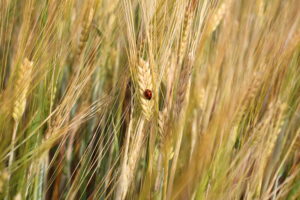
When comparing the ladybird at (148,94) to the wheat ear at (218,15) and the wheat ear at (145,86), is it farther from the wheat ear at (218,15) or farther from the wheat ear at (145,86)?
the wheat ear at (218,15)

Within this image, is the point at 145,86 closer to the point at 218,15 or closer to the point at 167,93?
the point at 167,93

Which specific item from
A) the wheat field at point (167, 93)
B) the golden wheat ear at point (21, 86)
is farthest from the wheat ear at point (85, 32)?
the golden wheat ear at point (21, 86)

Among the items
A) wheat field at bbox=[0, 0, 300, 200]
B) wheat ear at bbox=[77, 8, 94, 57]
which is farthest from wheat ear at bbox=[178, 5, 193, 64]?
wheat ear at bbox=[77, 8, 94, 57]

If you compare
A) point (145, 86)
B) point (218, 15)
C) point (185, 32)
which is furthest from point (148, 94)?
point (218, 15)

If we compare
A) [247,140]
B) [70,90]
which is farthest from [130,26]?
[247,140]

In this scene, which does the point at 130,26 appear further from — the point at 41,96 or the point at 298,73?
the point at 298,73

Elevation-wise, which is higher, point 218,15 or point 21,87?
point 218,15

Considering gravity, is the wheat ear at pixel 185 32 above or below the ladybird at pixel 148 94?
above
